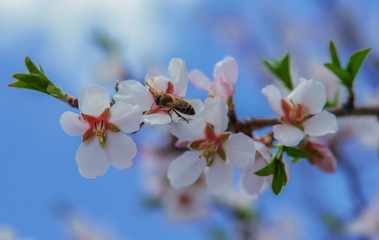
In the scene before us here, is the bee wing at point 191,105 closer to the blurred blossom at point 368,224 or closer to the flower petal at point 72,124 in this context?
the flower petal at point 72,124

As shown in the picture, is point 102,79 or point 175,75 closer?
point 175,75

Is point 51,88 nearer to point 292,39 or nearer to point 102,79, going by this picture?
point 102,79

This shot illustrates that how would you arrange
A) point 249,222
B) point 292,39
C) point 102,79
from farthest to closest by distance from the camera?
point 292,39 → point 102,79 → point 249,222

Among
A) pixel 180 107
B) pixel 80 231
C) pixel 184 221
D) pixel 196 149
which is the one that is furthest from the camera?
pixel 80 231

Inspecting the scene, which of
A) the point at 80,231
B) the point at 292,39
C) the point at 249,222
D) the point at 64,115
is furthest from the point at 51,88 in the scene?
the point at 292,39

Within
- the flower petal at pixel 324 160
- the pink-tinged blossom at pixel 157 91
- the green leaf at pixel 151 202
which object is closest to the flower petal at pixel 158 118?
the pink-tinged blossom at pixel 157 91

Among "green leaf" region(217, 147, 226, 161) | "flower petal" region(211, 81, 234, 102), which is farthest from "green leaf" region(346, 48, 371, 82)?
"green leaf" region(217, 147, 226, 161)
